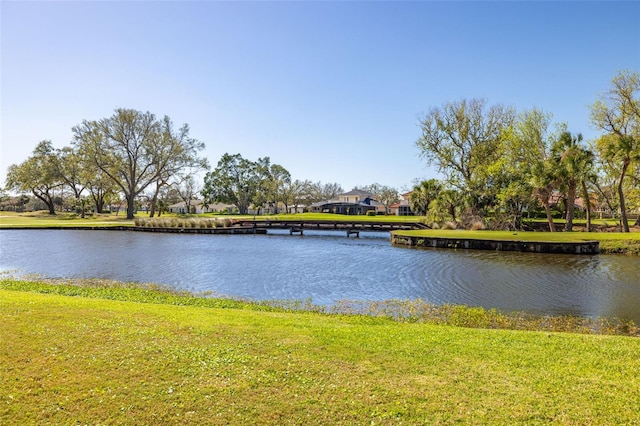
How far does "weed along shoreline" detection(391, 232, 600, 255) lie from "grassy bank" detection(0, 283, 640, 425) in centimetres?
2226

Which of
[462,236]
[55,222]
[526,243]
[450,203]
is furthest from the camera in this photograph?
[55,222]

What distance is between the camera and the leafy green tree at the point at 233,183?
338ft

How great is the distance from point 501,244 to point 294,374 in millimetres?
27510

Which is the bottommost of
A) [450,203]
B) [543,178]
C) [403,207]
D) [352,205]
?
[450,203]

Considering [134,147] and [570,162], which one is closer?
[570,162]

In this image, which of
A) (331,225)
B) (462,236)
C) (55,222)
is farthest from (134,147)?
(462,236)

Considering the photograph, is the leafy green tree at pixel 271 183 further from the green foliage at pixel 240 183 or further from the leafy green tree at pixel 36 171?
the leafy green tree at pixel 36 171

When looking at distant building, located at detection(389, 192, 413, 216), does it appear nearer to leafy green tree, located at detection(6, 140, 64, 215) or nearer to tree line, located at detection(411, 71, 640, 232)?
tree line, located at detection(411, 71, 640, 232)

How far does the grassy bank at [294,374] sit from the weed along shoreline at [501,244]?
22258 millimetres

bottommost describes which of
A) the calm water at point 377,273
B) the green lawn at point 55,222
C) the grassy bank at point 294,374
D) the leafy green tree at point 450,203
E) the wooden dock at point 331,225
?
the calm water at point 377,273

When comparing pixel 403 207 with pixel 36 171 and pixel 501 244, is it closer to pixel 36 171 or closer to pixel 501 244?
pixel 501 244

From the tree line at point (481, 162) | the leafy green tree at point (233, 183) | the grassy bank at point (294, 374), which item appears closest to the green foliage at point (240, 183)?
the leafy green tree at point (233, 183)

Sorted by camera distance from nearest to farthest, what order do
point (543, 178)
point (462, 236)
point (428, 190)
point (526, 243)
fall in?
point (526, 243) → point (462, 236) → point (543, 178) → point (428, 190)

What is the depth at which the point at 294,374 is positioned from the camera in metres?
5.53
